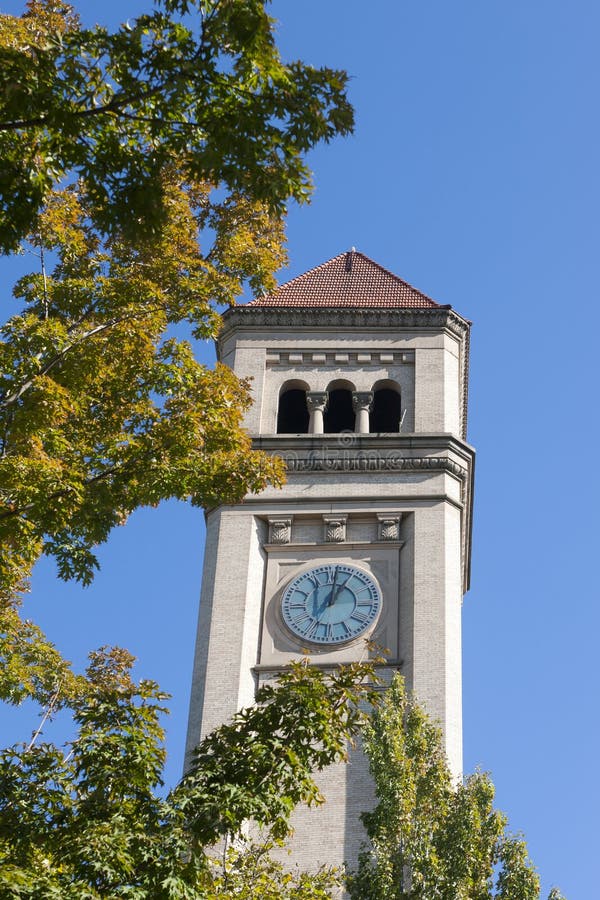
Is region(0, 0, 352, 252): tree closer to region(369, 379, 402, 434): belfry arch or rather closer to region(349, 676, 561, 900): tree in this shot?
region(349, 676, 561, 900): tree

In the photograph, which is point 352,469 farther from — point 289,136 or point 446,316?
point 289,136

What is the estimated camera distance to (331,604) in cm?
3403

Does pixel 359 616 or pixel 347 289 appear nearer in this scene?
pixel 359 616

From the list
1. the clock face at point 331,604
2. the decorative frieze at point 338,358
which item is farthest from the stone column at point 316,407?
the clock face at point 331,604

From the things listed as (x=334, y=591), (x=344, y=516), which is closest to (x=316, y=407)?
(x=344, y=516)

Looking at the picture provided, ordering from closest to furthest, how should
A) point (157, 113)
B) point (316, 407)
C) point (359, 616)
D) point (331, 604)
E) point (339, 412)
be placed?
point (157, 113) → point (359, 616) → point (331, 604) → point (316, 407) → point (339, 412)

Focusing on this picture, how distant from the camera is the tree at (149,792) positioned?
15.8m

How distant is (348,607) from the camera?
34.0 meters

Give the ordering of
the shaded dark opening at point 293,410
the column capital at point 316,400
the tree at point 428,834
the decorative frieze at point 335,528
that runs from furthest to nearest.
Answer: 1. the shaded dark opening at point 293,410
2. the column capital at point 316,400
3. the decorative frieze at point 335,528
4. the tree at point 428,834

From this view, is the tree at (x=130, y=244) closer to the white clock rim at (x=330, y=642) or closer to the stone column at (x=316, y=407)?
the white clock rim at (x=330, y=642)

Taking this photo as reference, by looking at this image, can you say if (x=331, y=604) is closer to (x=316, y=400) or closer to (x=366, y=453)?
(x=366, y=453)

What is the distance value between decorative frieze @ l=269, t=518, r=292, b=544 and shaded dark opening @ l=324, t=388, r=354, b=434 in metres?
4.28

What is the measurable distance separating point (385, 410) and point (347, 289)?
395 centimetres

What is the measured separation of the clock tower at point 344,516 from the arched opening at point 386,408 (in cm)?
4
